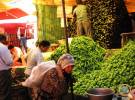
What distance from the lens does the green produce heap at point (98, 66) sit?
9.68m

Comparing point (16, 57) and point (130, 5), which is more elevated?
point (130, 5)

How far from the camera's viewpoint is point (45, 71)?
7.72m

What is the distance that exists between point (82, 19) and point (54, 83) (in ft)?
24.9

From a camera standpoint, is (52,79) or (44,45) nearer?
(52,79)

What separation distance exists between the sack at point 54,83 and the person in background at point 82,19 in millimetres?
7404

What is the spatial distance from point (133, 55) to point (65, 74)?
2.77m

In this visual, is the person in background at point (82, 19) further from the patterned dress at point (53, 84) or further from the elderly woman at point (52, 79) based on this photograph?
the patterned dress at point (53, 84)

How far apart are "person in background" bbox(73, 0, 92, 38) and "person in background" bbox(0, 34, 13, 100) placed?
452 centimetres

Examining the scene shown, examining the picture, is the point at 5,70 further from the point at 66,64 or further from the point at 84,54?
the point at 66,64

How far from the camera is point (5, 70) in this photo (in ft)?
36.2

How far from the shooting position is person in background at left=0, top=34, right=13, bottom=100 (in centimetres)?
1077

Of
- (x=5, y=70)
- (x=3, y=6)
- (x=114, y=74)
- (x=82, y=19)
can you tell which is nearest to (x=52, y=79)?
(x=114, y=74)

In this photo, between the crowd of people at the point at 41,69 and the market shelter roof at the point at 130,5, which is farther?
the market shelter roof at the point at 130,5

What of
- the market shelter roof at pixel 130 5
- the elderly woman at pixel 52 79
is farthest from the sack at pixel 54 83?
the market shelter roof at pixel 130 5
